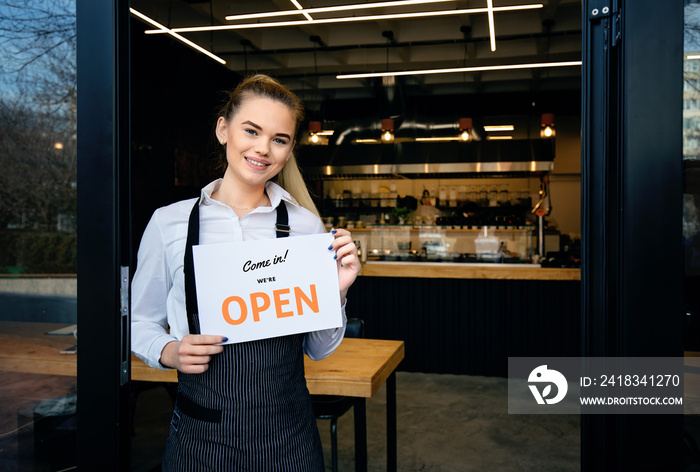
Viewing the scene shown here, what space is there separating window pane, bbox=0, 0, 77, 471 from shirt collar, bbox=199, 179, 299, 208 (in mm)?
497

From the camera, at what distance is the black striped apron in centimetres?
126

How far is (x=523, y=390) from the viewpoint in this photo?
4.93 metres

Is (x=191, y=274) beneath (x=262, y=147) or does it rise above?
beneath

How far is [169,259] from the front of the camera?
1320 millimetres

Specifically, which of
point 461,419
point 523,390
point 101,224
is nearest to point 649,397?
point 101,224

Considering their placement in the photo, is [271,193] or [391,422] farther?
[391,422]

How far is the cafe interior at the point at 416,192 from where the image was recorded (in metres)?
2.68

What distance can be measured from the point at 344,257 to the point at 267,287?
202 millimetres

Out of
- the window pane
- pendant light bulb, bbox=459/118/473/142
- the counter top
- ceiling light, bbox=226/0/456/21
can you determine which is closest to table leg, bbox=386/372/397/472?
the window pane

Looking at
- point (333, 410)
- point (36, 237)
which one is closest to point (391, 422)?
point (333, 410)

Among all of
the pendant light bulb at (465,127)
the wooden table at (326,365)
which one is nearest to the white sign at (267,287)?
the wooden table at (326,365)

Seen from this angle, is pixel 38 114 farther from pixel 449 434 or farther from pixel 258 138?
pixel 449 434

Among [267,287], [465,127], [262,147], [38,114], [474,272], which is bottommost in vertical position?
[474,272]

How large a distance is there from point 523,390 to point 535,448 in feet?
4.77
